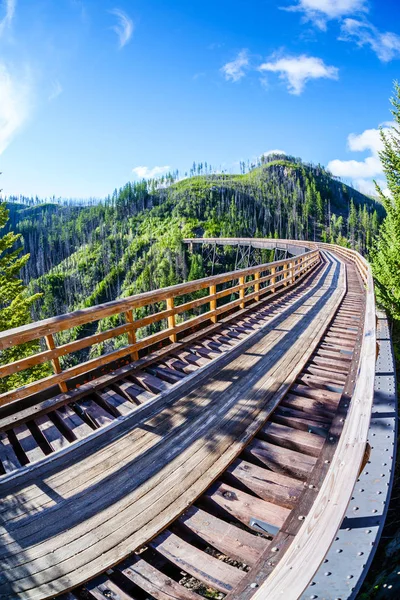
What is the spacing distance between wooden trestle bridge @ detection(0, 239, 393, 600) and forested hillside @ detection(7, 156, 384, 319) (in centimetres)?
7506

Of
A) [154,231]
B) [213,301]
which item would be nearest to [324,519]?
[213,301]

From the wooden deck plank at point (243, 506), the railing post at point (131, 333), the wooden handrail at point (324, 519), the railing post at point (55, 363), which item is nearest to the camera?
the wooden handrail at point (324, 519)

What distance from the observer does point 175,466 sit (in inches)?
124

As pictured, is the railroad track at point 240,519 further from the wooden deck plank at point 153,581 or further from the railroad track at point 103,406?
the railroad track at point 103,406

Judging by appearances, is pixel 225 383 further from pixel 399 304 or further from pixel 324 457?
pixel 399 304

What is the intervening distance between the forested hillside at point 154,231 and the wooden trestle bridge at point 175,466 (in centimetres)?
7506

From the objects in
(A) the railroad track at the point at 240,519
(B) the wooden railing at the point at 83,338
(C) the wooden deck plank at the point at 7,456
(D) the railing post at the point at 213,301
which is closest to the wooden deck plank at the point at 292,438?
(A) the railroad track at the point at 240,519

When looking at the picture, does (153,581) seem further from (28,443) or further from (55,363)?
(55,363)

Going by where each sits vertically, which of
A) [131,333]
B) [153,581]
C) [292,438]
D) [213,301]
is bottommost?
[153,581]

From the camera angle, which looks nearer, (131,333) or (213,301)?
(131,333)

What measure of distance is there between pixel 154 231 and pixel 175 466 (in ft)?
400

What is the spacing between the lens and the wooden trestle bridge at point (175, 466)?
6.95 feet

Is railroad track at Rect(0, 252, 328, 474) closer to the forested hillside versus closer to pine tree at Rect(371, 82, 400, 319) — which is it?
pine tree at Rect(371, 82, 400, 319)

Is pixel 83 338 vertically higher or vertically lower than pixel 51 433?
higher
